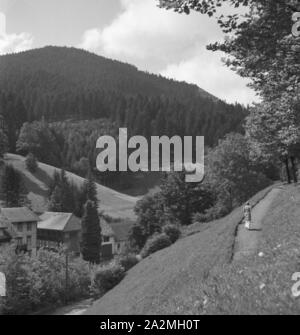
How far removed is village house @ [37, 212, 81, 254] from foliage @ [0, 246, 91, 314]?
126 feet

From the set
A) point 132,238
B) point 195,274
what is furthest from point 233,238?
point 132,238

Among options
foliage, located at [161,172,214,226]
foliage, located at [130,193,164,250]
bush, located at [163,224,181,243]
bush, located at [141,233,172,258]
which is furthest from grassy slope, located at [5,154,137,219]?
bush, located at [141,233,172,258]

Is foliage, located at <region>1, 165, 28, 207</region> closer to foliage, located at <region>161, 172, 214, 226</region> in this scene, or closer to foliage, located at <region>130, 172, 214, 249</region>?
foliage, located at <region>130, 172, 214, 249</region>

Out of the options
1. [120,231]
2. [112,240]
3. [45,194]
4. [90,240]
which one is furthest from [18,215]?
[45,194]

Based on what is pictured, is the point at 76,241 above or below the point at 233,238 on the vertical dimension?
below

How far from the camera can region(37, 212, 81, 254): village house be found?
97125 mm

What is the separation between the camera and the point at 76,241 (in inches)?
3947

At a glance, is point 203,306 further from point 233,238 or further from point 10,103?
point 10,103

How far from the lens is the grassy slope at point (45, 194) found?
421ft

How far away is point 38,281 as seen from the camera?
50156 mm

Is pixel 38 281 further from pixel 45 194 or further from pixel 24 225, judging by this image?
pixel 45 194
